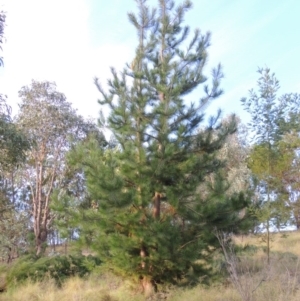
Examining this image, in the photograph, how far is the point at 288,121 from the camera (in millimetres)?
9781

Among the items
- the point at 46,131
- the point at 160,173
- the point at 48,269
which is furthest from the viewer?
the point at 46,131

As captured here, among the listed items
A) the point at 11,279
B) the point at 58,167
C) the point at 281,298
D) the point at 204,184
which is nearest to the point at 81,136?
the point at 58,167

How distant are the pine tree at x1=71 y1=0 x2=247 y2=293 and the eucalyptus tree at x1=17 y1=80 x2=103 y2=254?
11968 mm

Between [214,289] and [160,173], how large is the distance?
2.79 meters

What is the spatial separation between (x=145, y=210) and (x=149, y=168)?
0.92 m

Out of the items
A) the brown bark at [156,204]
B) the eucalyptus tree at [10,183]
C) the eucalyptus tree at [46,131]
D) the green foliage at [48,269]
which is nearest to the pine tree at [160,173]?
the brown bark at [156,204]

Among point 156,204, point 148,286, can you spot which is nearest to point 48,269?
point 148,286

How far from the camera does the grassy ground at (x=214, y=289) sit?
6.86 m

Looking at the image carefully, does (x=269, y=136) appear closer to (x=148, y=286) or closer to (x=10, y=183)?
(x=148, y=286)

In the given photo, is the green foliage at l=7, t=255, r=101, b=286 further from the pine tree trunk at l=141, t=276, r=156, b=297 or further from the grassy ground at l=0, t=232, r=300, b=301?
the pine tree trunk at l=141, t=276, r=156, b=297

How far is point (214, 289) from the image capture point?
9.02 meters

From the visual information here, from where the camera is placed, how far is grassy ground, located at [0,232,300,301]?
6.86 m

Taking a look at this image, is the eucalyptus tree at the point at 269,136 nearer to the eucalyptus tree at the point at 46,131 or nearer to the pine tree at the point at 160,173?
the pine tree at the point at 160,173

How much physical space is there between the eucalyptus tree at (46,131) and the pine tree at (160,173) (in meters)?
12.0
